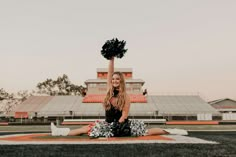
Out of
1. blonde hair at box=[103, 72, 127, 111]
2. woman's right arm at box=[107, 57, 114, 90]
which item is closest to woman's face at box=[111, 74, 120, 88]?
blonde hair at box=[103, 72, 127, 111]

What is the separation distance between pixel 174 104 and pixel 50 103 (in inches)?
795

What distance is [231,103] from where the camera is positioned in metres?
59.5

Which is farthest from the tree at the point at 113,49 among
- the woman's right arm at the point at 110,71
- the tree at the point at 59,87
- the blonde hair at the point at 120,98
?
the tree at the point at 59,87

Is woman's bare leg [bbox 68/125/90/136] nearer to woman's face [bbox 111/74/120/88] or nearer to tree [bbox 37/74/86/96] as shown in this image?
woman's face [bbox 111/74/120/88]

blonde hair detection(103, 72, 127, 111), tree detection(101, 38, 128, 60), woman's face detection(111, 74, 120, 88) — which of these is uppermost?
tree detection(101, 38, 128, 60)

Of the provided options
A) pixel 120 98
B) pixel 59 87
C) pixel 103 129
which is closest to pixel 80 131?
pixel 103 129

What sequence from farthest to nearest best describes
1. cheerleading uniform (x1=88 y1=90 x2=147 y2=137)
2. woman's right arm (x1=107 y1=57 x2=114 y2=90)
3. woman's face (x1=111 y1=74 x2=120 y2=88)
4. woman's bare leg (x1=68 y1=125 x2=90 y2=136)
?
woman's bare leg (x1=68 y1=125 x2=90 y2=136) → woman's right arm (x1=107 y1=57 x2=114 y2=90) → cheerleading uniform (x1=88 y1=90 x2=147 y2=137) → woman's face (x1=111 y1=74 x2=120 y2=88)

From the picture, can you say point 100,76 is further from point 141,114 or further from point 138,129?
point 138,129

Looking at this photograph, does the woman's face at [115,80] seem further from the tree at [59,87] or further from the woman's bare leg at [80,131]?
the tree at [59,87]

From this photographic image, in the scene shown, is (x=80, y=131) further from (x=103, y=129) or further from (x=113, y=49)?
(x=113, y=49)

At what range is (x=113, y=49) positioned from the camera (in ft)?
27.9

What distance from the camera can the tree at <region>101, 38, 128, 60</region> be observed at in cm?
852

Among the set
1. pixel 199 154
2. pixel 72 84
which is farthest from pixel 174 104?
pixel 199 154

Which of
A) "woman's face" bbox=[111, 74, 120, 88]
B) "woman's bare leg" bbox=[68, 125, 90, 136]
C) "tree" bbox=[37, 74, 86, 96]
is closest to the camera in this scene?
"woman's face" bbox=[111, 74, 120, 88]
